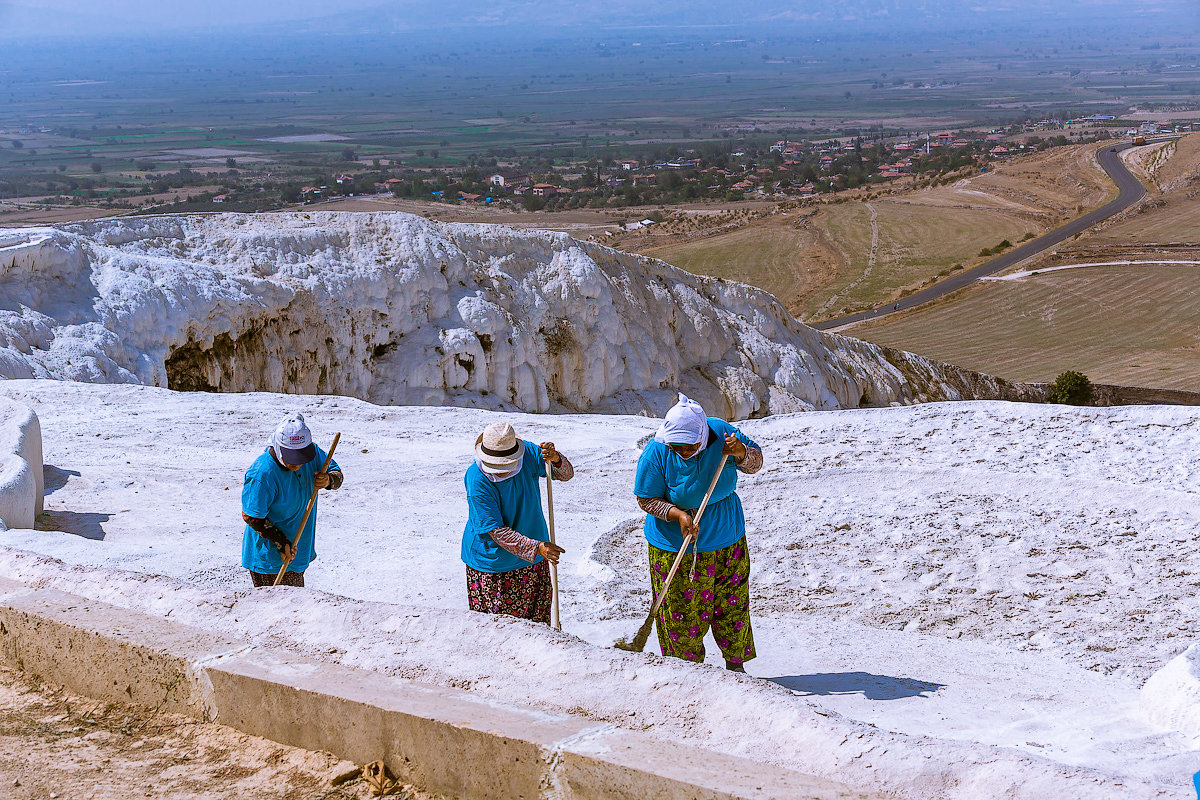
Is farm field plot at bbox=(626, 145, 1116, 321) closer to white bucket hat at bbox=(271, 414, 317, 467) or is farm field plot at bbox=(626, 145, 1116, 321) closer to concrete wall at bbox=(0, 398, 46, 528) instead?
concrete wall at bbox=(0, 398, 46, 528)

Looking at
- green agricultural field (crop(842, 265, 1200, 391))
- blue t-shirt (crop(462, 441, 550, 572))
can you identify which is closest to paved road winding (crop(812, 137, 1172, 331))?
green agricultural field (crop(842, 265, 1200, 391))

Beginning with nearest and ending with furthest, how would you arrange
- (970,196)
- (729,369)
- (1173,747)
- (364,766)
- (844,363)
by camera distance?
(364,766)
(1173,747)
(729,369)
(844,363)
(970,196)

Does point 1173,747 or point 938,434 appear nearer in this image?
point 1173,747

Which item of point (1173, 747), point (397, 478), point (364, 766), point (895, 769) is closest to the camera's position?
point (895, 769)

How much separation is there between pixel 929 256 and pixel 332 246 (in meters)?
51.3

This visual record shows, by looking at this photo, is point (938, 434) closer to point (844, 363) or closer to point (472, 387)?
point (472, 387)

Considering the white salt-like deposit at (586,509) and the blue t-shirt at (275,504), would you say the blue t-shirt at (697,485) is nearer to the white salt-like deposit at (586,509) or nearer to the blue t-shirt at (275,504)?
→ the white salt-like deposit at (586,509)

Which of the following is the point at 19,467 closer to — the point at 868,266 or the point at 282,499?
the point at 282,499

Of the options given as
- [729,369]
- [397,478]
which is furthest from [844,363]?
[397,478]

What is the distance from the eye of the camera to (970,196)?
80750 millimetres

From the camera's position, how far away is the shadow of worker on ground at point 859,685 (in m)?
5.72

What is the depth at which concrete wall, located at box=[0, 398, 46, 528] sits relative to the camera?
7.40 m

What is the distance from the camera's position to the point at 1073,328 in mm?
48188

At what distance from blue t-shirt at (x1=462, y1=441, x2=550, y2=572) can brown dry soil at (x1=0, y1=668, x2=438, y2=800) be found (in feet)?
4.29
